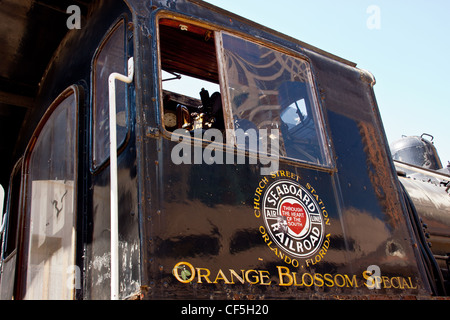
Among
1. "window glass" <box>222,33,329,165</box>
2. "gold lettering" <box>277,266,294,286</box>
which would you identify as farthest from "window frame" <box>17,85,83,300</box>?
"gold lettering" <box>277,266,294,286</box>

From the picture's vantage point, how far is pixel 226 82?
102 inches

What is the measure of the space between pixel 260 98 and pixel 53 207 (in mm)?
1639

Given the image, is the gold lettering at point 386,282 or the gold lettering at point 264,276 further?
the gold lettering at point 386,282

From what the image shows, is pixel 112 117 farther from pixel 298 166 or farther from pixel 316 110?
pixel 316 110

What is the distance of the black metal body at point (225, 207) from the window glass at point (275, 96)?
82 mm

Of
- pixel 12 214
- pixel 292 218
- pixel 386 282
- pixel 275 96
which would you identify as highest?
pixel 275 96

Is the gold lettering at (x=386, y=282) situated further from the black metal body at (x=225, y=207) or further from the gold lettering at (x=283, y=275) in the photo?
the gold lettering at (x=283, y=275)

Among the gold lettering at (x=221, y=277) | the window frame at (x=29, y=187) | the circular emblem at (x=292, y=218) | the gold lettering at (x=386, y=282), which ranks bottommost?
the gold lettering at (x=386, y=282)

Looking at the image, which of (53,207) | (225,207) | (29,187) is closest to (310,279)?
(225,207)

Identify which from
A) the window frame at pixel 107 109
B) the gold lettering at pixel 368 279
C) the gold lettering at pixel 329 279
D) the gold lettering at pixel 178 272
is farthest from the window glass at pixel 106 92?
the gold lettering at pixel 368 279

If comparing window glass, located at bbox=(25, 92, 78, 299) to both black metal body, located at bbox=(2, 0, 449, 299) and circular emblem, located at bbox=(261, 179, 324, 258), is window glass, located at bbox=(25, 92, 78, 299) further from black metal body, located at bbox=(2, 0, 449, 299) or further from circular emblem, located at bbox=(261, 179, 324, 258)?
circular emblem, located at bbox=(261, 179, 324, 258)

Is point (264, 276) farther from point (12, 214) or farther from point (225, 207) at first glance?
point (12, 214)

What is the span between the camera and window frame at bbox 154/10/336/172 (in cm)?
238

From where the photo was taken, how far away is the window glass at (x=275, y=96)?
2.67 m
